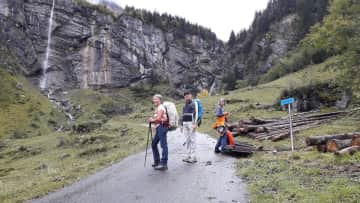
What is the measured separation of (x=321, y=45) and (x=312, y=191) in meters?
24.3

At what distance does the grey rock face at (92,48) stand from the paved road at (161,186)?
125 metres

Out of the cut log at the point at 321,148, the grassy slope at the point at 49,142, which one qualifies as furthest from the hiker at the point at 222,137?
the grassy slope at the point at 49,142

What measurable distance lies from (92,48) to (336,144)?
14443cm

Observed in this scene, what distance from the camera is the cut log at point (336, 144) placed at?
462 inches

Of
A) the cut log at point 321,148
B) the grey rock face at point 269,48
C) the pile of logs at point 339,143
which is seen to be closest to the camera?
the pile of logs at point 339,143

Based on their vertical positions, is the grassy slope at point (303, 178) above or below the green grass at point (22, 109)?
below

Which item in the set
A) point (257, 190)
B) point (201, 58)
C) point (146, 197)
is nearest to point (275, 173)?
point (257, 190)

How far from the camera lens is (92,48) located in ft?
480

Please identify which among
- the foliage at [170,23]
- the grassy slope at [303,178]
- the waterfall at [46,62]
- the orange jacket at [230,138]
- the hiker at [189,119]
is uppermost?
the foliage at [170,23]

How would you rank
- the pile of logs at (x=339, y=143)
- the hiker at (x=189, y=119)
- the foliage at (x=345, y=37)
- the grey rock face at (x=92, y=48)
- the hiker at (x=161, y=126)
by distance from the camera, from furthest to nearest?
1. the grey rock face at (x=92, y=48)
2. the foliage at (x=345, y=37)
3. the hiker at (x=189, y=119)
4. the hiker at (x=161, y=126)
5. the pile of logs at (x=339, y=143)

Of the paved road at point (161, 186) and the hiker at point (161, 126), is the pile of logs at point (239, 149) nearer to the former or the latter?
the paved road at point (161, 186)

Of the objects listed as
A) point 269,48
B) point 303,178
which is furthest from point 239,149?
point 269,48

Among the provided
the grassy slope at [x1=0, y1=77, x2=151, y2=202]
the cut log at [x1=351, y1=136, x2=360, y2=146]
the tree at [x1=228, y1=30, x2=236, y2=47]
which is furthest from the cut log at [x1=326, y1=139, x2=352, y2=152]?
the tree at [x1=228, y1=30, x2=236, y2=47]

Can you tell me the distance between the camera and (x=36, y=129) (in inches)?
3194
